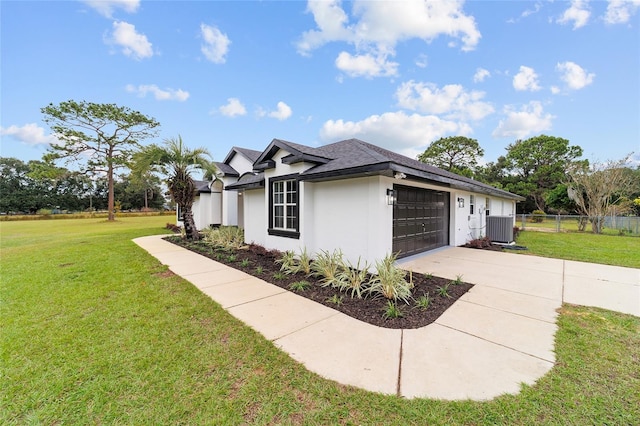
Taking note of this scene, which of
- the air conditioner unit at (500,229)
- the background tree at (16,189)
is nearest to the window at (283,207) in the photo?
the air conditioner unit at (500,229)

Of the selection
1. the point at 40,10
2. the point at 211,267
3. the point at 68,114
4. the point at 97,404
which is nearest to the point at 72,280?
the point at 211,267

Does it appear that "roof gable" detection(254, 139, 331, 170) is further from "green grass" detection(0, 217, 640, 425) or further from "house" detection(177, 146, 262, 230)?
"house" detection(177, 146, 262, 230)

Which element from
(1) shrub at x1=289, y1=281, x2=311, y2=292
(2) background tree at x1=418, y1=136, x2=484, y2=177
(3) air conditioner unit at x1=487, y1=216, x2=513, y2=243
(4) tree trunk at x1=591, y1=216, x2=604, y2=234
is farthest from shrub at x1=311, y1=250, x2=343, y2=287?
(2) background tree at x1=418, y1=136, x2=484, y2=177

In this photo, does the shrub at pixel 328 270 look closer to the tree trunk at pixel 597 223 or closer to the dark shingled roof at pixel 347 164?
the dark shingled roof at pixel 347 164

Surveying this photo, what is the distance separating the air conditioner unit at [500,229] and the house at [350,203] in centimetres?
209

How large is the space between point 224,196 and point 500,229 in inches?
600

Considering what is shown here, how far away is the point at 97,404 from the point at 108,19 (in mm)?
13238

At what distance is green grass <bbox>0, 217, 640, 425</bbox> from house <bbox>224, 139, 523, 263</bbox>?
367 cm

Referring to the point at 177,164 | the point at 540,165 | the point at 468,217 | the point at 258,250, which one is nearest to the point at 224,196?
the point at 177,164

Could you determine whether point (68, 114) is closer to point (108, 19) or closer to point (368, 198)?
point (108, 19)

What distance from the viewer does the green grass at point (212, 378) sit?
2.12m

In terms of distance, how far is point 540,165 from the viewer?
99.1 ft

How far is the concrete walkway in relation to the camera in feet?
8.47

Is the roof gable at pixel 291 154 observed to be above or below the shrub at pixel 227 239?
above
